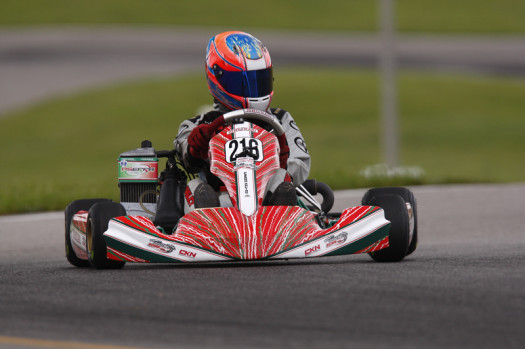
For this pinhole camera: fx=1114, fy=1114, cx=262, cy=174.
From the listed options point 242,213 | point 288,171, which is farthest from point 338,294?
point 288,171

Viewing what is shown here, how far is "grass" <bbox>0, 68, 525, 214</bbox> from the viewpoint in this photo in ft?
72.0

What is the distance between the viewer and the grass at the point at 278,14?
140ft

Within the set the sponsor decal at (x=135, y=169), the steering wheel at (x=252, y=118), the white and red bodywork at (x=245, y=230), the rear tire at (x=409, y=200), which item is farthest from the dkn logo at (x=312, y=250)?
the sponsor decal at (x=135, y=169)

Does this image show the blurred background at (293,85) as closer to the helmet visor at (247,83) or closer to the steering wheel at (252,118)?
the helmet visor at (247,83)

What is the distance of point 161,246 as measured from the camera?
259 inches

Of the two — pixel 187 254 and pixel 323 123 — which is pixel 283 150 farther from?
pixel 323 123

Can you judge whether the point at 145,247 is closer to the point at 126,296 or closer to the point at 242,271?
the point at 242,271

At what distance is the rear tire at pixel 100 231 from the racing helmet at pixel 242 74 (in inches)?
45.7

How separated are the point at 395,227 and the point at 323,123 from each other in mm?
19680

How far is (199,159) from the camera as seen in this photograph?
7492 millimetres

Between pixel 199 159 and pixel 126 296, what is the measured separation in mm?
2235

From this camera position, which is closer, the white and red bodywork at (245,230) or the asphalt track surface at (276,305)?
the asphalt track surface at (276,305)

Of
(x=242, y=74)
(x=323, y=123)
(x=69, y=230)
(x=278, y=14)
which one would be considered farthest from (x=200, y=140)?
(x=278, y=14)

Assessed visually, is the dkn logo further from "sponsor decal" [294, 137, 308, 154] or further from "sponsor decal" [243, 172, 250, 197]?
"sponsor decal" [294, 137, 308, 154]
